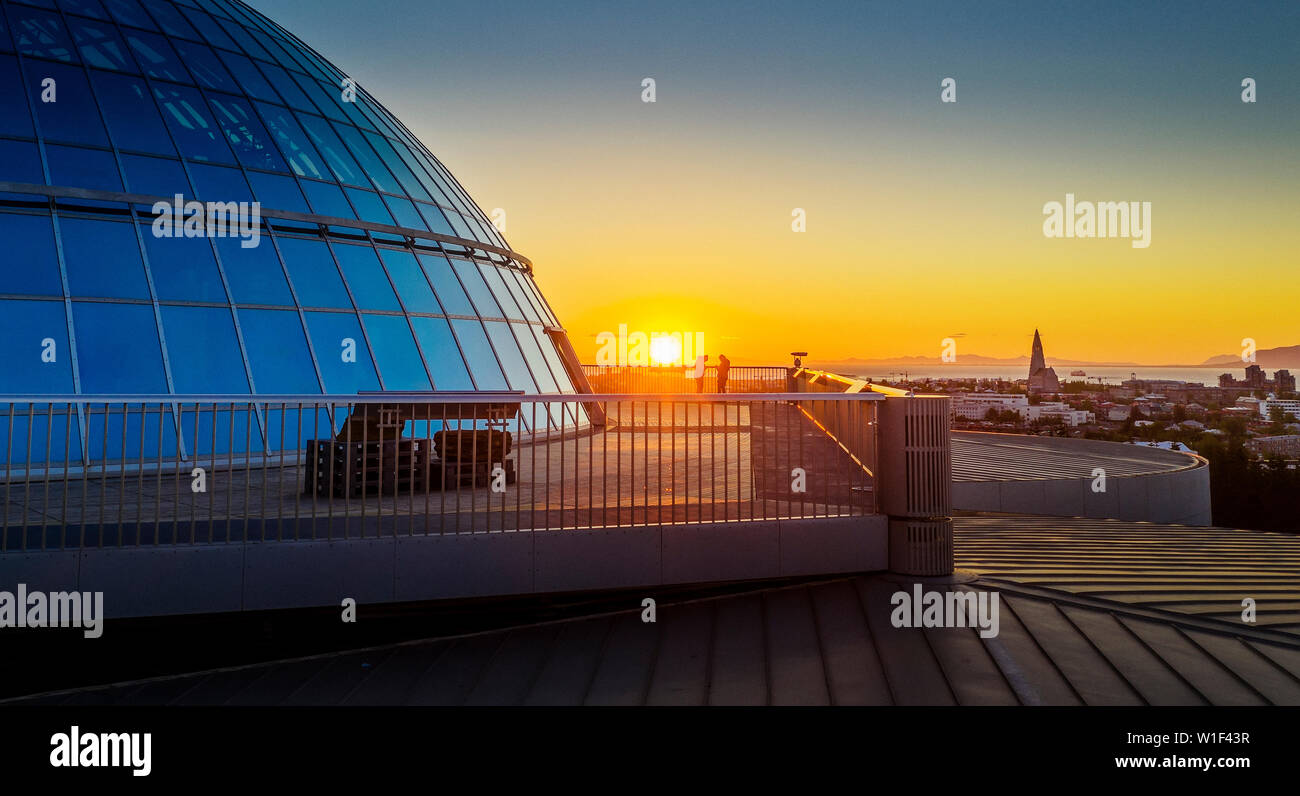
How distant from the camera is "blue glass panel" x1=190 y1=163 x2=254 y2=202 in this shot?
14.9 meters

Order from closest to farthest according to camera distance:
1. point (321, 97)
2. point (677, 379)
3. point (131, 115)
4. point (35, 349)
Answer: point (35, 349)
point (131, 115)
point (321, 97)
point (677, 379)

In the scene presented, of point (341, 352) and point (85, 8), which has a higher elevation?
point (85, 8)

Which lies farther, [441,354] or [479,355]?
[479,355]

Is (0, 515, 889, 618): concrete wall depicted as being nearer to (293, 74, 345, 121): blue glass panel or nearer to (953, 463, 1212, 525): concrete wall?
(953, 463, 1212, 525): concrete wall

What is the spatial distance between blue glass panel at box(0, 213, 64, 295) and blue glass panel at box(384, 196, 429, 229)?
637 cm

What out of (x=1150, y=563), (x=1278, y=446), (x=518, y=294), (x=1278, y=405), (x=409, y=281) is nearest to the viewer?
(x=1150, y=563)

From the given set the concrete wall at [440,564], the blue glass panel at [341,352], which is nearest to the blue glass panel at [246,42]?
the blue glass panel at [341,352]

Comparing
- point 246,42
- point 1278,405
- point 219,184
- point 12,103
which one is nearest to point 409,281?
point 219,184

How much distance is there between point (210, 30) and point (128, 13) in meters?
1.65

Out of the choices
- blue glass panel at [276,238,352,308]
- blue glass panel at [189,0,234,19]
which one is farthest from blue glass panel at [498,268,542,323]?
blue glass panel at [189,0,234,19]

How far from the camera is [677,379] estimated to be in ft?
108

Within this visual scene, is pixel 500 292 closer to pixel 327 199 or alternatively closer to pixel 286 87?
pixel 327 199
